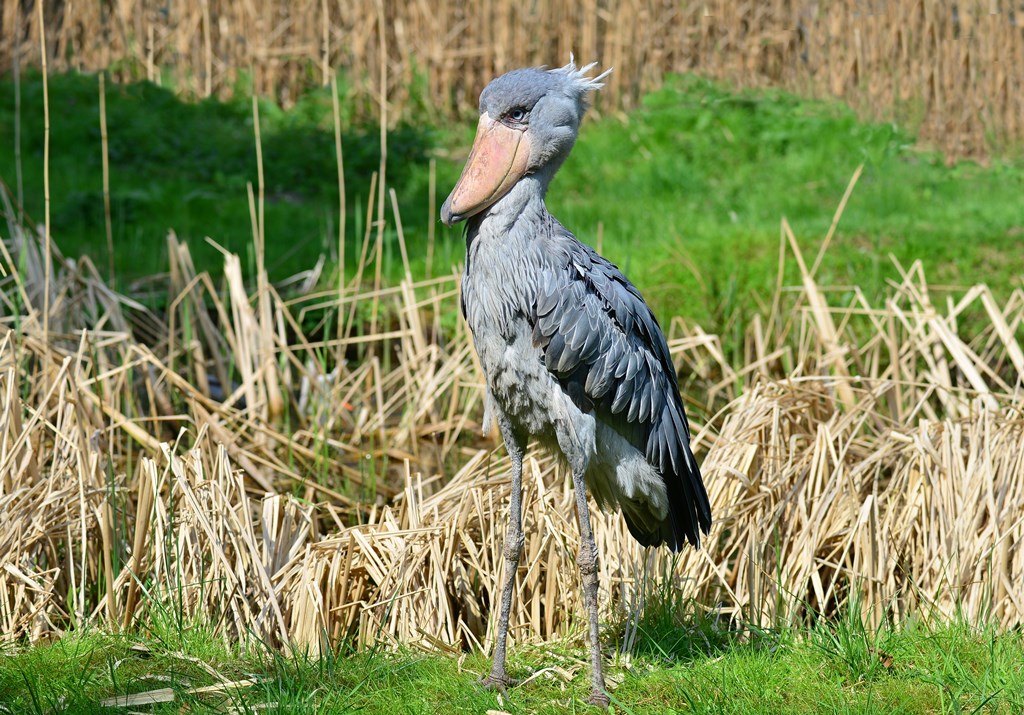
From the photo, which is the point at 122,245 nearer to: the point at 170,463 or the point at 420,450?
the point at 420,450

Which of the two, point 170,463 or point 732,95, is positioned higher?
point 732,95

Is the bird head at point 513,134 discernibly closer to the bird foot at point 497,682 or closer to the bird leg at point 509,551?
the bird leg at point 509,551

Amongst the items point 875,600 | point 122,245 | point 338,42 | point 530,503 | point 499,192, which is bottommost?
point 875,600

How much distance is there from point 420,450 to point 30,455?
200 cm

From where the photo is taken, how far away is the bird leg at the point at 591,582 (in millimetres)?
3559

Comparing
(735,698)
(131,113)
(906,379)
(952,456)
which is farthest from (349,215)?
(735,698)

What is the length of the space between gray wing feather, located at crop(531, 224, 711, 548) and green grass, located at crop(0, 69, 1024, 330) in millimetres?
2705

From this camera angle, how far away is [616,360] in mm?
3529

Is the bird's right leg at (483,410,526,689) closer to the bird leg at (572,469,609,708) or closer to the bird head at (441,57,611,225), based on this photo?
the bird leg at (572,469,609,708)

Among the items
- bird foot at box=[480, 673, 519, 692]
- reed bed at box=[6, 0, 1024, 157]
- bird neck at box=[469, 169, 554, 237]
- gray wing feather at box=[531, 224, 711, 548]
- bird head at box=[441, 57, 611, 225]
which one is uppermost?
reed bed at box=[6, 0, 1024, 157]

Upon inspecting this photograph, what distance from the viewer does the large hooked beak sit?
3365 millimetres

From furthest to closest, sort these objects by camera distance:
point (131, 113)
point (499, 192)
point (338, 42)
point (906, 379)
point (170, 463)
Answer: point (338, 42)
point (131, 113)
point (906, 379)
point (170, 463)
point (499, 192)

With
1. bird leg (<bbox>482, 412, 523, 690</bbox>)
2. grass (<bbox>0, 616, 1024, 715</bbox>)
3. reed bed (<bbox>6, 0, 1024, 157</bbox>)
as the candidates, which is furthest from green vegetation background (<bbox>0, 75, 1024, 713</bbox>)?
reed bed (<bbox>6, 0, 1024, 157</bbox>)

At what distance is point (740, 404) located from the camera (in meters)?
4.75
